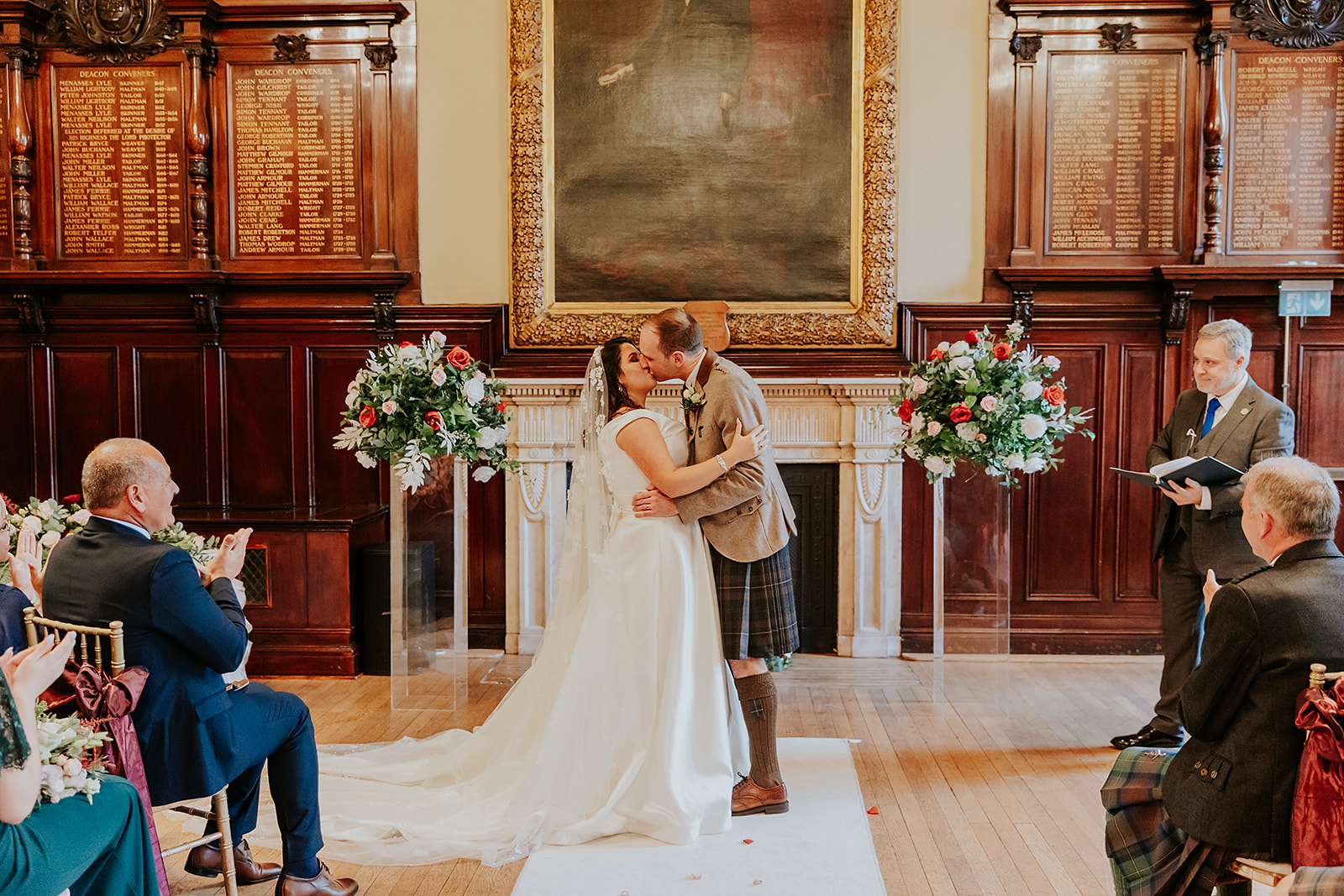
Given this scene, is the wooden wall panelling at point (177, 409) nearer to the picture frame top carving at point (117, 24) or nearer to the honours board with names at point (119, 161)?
the honours board with names at point (119, 161)

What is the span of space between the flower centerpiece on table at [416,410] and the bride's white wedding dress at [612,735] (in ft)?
4.61

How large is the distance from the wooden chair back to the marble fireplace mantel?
325 centimetres

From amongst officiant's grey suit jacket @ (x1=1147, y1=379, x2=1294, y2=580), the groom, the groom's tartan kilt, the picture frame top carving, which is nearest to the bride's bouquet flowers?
the groom

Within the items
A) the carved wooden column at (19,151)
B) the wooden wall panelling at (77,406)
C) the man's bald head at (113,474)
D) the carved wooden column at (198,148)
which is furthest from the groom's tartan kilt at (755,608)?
the carved wooden column at (19,151)

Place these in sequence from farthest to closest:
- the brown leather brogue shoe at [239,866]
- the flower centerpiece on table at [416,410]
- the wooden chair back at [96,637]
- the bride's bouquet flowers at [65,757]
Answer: the flower centerpiece on table at [416,410], the brown leather brogue shoe at [239,866], the wooden chair back at [96,637], the bride's bouquet flowers at [65,757]

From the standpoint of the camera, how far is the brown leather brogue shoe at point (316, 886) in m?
2.92

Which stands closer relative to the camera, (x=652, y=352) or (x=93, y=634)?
(x=93, y=634)

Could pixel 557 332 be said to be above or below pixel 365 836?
above

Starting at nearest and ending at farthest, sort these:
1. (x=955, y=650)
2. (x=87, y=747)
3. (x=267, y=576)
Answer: (x=87, y=747) < (x=955, y=650) < (x=267, y=576)

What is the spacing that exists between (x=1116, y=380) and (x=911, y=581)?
167 centimetres

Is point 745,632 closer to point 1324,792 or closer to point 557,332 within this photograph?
point 1324,792

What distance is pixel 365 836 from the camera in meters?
3.37

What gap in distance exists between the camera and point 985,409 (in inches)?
176

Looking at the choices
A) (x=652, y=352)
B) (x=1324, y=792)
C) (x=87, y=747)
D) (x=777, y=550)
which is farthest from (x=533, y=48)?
(x=1324, y=792)
